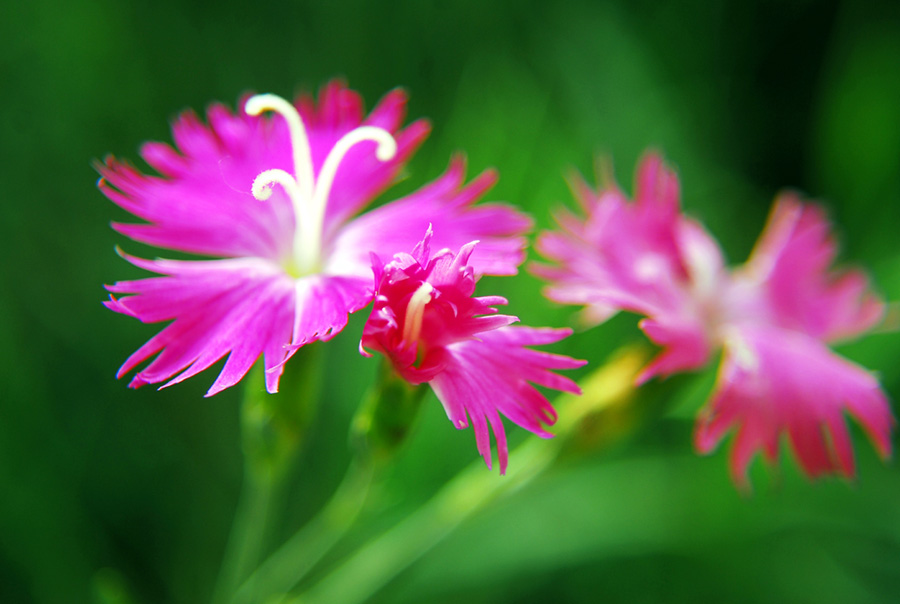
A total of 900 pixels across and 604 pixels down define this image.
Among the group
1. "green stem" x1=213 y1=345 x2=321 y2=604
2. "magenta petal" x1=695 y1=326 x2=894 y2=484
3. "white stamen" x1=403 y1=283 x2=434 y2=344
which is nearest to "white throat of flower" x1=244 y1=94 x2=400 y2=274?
"green stem" x1=213 y1=345 x2=321 y2=604

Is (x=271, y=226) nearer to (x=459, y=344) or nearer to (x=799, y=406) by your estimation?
(x=459, y=344)

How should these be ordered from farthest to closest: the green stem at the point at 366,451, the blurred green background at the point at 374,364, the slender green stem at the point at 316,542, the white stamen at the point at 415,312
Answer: the blurred green background at the point at 374,364
the slender green stem at the point at 316,542
the green stem at the point at 366,451
the white stamen at the point at 415,312

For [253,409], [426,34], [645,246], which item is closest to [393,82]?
[426,34]

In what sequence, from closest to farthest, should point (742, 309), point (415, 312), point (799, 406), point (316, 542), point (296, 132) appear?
1. point (415, 312)
2. point (296, 132)
3. point (799, 406)
4. point (742, 309)
5. point (316, 542)

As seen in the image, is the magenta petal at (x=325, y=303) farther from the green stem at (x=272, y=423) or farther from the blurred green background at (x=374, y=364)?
the blurred green background at (x=374, y=364)

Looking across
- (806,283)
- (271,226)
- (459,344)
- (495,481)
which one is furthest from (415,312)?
(806,283)

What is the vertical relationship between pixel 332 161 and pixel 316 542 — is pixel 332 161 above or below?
above

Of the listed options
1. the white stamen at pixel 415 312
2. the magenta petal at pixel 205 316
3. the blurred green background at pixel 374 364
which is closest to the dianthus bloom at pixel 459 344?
the white stamen at pixel 415 312
